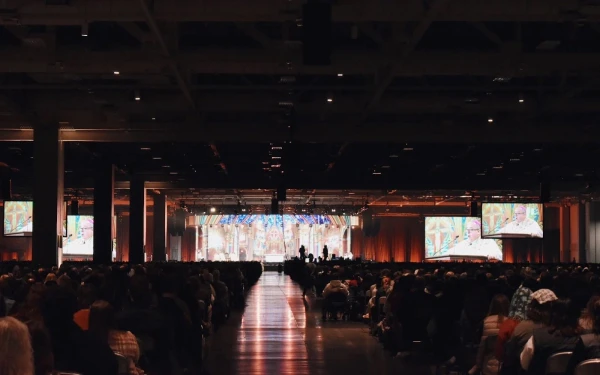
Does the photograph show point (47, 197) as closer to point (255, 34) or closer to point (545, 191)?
point (255, 34)

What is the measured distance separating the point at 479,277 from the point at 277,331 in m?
7.53

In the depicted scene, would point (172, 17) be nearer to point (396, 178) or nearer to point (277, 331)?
point (277, 331)

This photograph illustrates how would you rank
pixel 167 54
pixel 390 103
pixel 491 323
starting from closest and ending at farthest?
pixel 491 323
pixel 167 54
pixel 390 103

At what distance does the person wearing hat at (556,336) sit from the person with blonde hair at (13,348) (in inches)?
195

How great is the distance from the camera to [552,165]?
145 feet

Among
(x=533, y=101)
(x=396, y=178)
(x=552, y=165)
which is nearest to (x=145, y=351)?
(x=533, y=101)

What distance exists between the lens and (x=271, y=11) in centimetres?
1642

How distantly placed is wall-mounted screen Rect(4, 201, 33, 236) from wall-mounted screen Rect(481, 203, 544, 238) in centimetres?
1878

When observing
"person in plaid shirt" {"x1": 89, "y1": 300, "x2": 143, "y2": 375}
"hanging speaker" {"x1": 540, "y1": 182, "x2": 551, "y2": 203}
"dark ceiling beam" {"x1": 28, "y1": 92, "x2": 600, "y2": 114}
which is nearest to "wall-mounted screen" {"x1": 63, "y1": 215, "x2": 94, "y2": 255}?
"hanging speaker" {"x1": 540, "y1": 182, "x2": 551, "y2": 203}

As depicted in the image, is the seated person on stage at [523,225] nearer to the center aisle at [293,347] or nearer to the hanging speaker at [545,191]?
the hanging speaker at [545,191]

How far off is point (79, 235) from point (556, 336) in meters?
41.7

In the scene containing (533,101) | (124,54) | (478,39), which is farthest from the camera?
(533,101)

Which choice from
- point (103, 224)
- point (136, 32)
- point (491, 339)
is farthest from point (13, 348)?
point (103, 224)

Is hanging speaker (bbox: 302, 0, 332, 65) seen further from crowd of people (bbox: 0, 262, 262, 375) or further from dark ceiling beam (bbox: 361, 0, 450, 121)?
crowd of people (bbox: 0, 262, 262, 375)
